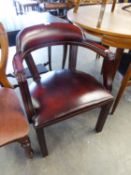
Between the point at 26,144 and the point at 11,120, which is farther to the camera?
the point at 26,144

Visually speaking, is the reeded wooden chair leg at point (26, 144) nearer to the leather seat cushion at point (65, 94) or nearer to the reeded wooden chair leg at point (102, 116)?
the leather seat cushion at point (65, 94)

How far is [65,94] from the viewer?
1.05 meters

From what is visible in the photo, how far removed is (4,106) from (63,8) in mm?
3045

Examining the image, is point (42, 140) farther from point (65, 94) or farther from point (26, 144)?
point (65, 94)

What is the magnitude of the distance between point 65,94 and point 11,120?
38 centimetres

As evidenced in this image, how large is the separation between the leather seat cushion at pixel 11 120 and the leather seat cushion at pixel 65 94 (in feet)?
0.32

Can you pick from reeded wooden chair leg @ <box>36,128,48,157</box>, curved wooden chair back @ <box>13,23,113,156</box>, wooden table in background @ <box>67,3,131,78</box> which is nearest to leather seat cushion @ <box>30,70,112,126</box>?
curved wooden chair back @ <box>13,23,113,156</box>

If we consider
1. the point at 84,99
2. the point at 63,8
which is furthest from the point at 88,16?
the point at 63,8

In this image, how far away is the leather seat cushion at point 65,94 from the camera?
95 centimetres

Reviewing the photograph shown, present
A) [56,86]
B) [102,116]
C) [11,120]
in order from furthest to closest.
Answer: [102,116] < [56,86] < [11,120]

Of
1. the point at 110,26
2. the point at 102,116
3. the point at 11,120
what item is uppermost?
the point at 110,26

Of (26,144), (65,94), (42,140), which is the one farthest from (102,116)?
(26,144)

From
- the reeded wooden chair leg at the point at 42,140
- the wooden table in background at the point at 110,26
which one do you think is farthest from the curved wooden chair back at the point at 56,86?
the wooden table in background at the point at 110,26

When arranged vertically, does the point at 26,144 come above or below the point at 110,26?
below
